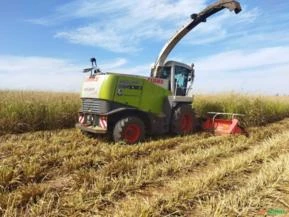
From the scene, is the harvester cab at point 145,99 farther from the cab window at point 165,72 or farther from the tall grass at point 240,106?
the tall grass at point 240,106

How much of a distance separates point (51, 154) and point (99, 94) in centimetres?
192

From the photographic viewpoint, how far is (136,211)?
383cm

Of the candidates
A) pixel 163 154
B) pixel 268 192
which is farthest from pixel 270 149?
pixel 268 192

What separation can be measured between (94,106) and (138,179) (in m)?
3.52

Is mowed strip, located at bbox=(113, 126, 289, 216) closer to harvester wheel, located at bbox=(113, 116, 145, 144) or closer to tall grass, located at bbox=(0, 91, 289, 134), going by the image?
harvester wheel, located at bbox=(113, 116, 145, 144)

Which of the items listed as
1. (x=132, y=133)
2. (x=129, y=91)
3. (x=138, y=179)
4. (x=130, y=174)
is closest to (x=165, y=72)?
(x=129, y=91)

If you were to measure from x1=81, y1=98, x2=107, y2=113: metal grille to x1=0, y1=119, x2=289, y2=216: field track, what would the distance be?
0.75 meters

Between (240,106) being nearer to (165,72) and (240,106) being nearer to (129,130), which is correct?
(165,72)

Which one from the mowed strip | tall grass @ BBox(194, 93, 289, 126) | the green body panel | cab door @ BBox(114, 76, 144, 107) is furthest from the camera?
tall grass @ BBox(194, 93, 289, 126)

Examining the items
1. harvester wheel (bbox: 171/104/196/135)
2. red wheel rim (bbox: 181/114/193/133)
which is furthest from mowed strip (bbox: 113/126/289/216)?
red wheel rim (bbox: 181/114/193/133)

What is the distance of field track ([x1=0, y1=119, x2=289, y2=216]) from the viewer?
413 cm

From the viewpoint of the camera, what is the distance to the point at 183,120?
376 inches

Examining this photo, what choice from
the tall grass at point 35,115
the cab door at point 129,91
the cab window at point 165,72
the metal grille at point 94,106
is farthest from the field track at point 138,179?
the cab window at point 165,72

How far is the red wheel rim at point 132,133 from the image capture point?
26.3 ft
